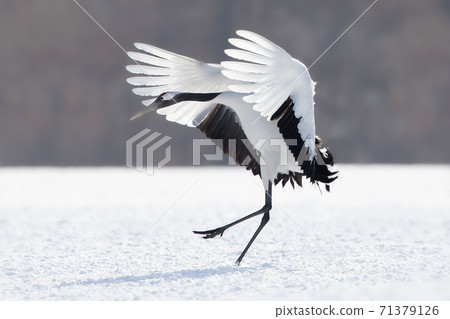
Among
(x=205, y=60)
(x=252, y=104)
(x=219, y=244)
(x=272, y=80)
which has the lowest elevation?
(x=219, y=244)

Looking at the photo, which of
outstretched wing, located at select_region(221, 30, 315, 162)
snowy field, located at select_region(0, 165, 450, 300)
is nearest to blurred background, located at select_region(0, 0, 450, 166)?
snowy field, located at select_region(0, 165, 450, 300)

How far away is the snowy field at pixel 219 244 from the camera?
3.57 meters

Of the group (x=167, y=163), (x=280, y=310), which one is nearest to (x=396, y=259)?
(x=280, y=310)

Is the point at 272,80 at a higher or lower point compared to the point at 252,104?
A: higher

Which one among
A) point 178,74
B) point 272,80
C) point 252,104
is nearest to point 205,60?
point 178,74

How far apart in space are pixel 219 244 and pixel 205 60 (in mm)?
11470

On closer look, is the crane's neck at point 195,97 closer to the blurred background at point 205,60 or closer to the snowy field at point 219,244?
the snowy field at point 219,244

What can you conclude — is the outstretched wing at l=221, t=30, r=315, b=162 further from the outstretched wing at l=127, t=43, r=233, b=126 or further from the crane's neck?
the outstretched wing at l=127, t=43, r=233, b=126

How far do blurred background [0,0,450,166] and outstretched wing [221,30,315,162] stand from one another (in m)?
12.3

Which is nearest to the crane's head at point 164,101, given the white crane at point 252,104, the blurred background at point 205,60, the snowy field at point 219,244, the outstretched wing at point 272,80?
the white crane at point 252,104

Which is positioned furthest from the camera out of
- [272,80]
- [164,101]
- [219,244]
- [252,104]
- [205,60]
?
[205,60]

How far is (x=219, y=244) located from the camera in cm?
526

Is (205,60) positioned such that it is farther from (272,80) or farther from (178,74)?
(272,80)

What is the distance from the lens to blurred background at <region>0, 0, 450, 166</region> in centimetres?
1625
